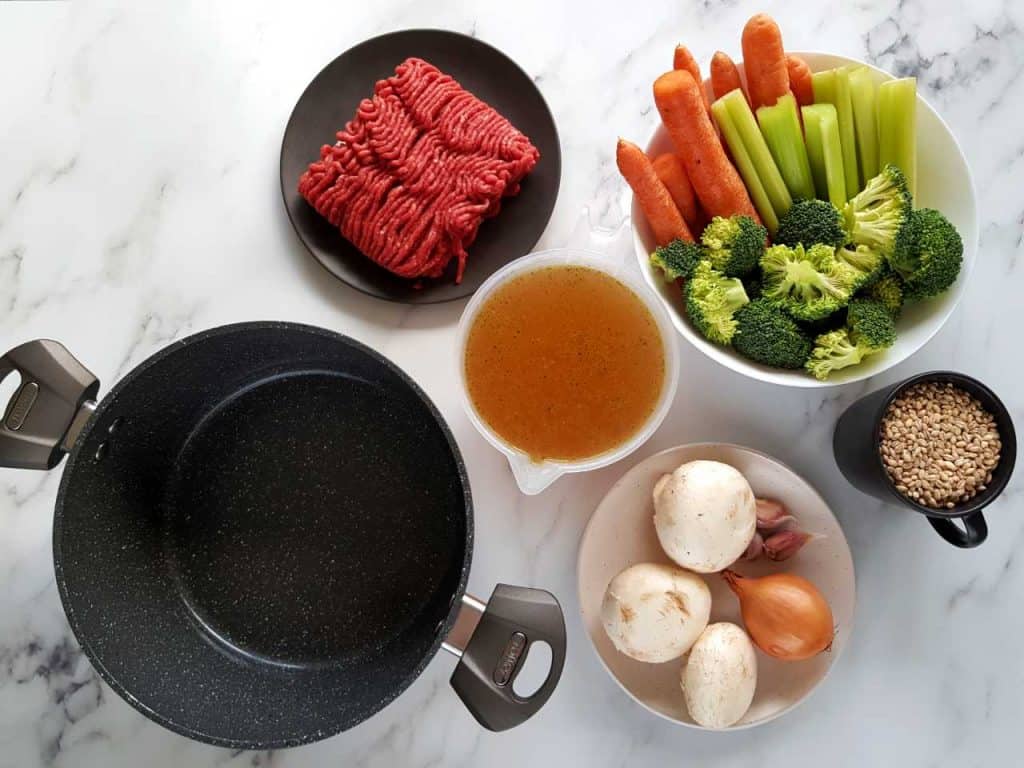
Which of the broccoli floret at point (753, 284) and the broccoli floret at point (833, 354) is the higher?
the broccoli floret at point (753, 284)

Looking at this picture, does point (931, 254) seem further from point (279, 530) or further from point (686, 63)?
point (279, 530)

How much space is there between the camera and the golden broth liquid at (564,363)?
1008 mm

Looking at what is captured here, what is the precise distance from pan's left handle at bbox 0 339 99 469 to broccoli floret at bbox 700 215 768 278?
28.8 inches

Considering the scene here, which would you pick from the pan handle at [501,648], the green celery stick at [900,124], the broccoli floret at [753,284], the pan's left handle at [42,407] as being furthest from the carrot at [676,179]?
the pan's left handle at [42,407]

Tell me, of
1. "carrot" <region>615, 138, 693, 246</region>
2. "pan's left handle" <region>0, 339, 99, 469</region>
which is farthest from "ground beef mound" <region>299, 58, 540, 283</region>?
"pan's left handle" <region>0, 339, 99, 469</region>

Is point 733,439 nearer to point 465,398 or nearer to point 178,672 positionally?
point 465,398

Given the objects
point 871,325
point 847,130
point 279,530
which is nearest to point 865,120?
point 847,130

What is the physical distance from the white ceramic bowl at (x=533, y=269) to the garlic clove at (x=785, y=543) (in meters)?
0.20

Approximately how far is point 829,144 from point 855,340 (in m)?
0.23

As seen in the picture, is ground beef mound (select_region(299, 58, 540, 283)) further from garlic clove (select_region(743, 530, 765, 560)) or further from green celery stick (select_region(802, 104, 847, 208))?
garlic clove (select_region(743, 530, 765, 560))

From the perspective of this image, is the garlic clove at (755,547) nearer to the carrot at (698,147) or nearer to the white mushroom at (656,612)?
the white mushroom at (656,612)

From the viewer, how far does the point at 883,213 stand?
0.93 m

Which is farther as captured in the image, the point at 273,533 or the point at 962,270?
the point at 273,533

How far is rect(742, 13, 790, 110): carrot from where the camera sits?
3.00 ft
